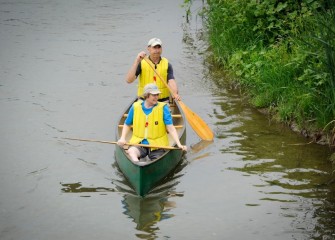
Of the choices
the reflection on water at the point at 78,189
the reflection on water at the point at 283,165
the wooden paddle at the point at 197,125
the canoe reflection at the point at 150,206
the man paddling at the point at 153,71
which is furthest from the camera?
the wooden paddle at the point at 197,125

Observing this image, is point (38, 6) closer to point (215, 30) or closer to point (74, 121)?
point (215, 30)

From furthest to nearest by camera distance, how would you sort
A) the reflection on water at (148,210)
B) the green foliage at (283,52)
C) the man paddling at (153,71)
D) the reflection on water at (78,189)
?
the man paddling at (153,71)
the green foliage at (283,52)
the reflection on water at (78,189)
the reflection on water at (148,210)

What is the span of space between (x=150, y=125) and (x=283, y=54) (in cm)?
405

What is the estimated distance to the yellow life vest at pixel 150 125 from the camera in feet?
30.2

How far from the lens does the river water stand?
809cm

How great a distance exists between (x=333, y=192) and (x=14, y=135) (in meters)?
5.94

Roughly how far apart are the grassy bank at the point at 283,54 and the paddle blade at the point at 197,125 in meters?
1.48

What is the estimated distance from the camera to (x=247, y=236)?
306 inches

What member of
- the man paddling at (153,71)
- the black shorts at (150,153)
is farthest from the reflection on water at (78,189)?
the man paddling at (153,71)

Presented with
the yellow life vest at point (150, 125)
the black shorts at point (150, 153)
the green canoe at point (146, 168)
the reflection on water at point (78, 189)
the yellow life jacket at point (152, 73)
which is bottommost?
the reflection on water at point (78, 189)

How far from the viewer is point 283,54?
1210cm

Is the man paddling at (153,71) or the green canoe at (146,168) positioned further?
the man paddling at (153,71)

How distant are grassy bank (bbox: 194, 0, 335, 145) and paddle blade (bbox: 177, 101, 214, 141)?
1.48 m

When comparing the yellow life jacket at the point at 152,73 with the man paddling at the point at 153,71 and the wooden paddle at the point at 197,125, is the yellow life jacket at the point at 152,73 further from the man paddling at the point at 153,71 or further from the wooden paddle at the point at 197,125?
the wooden paddle at the point at 197,125
